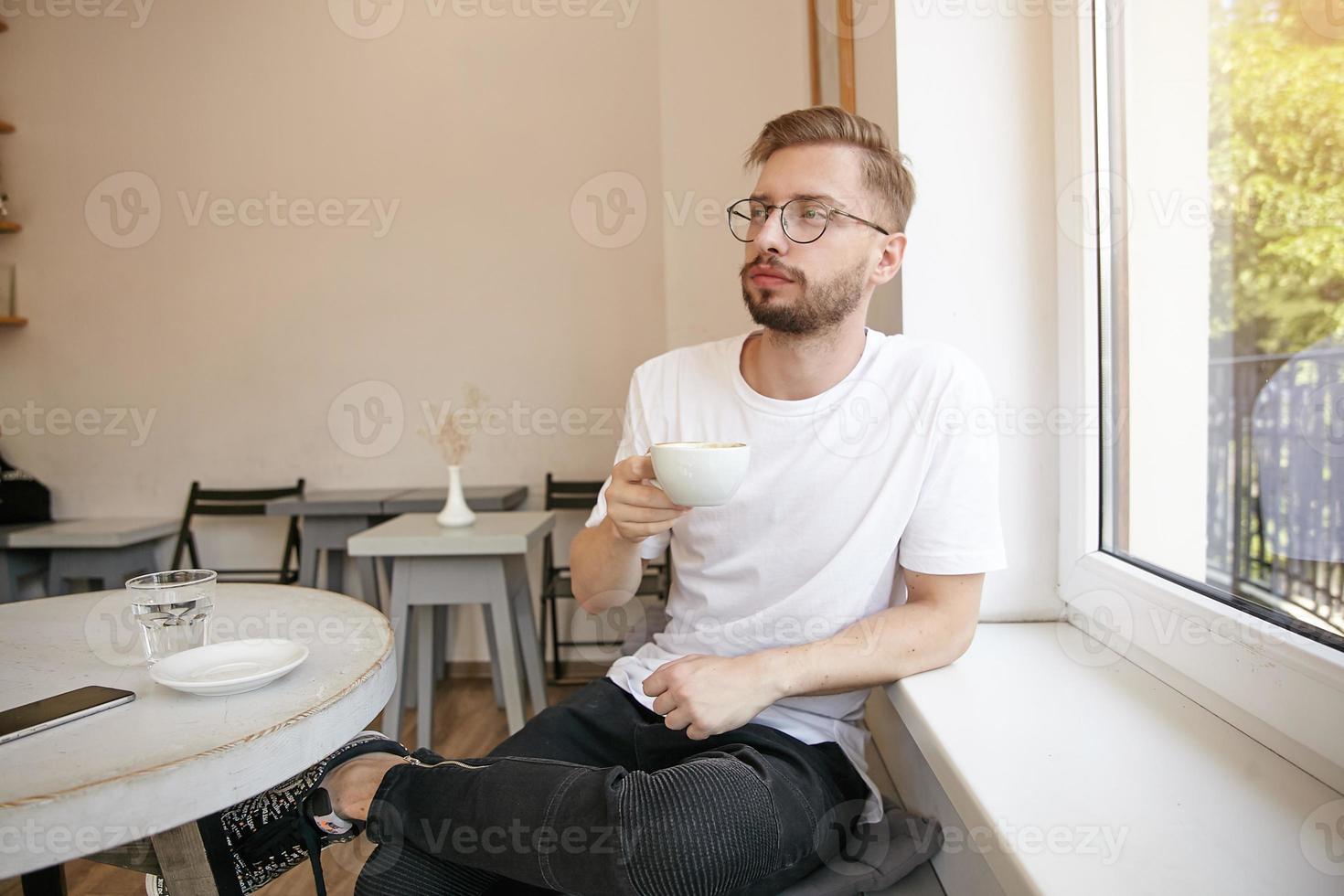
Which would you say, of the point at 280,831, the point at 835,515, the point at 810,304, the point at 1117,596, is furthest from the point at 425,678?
the point at 1117,596

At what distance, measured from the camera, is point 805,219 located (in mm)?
1269

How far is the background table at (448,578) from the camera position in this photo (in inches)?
96.8

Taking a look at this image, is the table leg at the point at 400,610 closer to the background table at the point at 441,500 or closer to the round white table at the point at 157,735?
the background table at the point at 441,500

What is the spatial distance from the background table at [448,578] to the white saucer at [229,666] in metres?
1.43

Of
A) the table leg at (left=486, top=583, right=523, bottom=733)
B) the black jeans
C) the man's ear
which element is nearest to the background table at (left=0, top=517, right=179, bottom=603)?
the table leg at (left=486, top=583, right=523, bottom=733)

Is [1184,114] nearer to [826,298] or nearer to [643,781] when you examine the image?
[826,298]

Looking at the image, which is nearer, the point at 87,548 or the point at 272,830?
the point at 272,830

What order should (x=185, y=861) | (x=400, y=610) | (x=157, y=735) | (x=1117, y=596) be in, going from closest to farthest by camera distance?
(x=157, y=735)
(x=185, y=861)
(x=1117, y=596)
(x=400, y=610)

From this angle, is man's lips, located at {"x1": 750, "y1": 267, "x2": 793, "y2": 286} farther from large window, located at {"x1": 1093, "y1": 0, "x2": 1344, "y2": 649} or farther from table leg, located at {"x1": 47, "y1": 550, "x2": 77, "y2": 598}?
table leg, located at {"x1": 47, "y1": 550, "x2": 77, "y2": 598}

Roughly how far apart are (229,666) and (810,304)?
2.95ft

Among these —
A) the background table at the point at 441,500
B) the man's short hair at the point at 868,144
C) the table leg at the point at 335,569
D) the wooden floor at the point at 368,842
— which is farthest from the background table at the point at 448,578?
the man's short hair at the point at 868,144

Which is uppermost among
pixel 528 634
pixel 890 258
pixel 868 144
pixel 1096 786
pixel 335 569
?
pixel 868 144

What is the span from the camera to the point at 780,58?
10.2 feet

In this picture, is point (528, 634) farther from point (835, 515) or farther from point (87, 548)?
point (87, 548)
